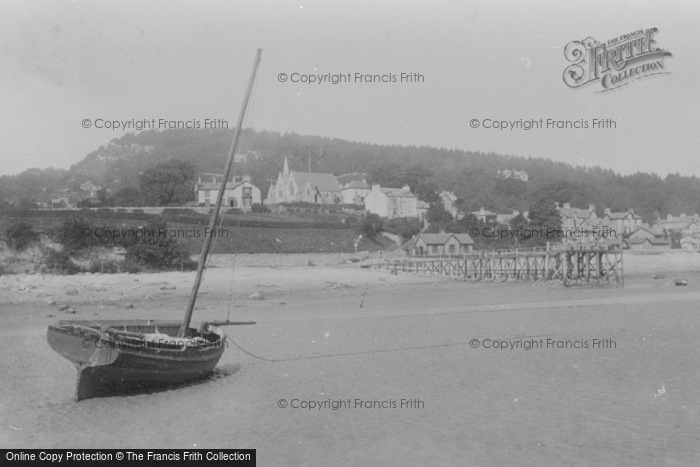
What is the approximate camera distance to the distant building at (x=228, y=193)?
54.4 metres

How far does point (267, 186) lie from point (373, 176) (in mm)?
15951

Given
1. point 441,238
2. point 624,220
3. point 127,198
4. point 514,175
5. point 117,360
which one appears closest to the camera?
point 117,360

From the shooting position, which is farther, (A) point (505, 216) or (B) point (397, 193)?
(A) point (505, 216)

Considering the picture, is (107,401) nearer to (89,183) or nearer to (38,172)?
(38,172)

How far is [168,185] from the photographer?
171 feet

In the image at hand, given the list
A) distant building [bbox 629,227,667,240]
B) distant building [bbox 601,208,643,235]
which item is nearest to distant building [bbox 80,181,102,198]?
distant building [bbox 601,208,643,235]

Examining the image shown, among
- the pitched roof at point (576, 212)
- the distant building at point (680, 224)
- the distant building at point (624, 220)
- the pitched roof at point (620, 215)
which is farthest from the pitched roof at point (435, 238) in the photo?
the distant building at point (680, 224)

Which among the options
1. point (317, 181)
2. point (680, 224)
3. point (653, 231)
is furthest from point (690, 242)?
point (317, 181)

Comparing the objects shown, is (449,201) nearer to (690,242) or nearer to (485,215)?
(485,215)

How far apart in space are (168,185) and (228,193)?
44.0ft

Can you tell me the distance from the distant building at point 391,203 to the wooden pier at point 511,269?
53.0ft

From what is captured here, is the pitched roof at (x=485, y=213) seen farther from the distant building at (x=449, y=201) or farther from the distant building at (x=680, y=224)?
the distant building at (x=680, y=224)

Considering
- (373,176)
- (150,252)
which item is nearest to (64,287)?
(150,252)

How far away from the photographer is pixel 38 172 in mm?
45656
